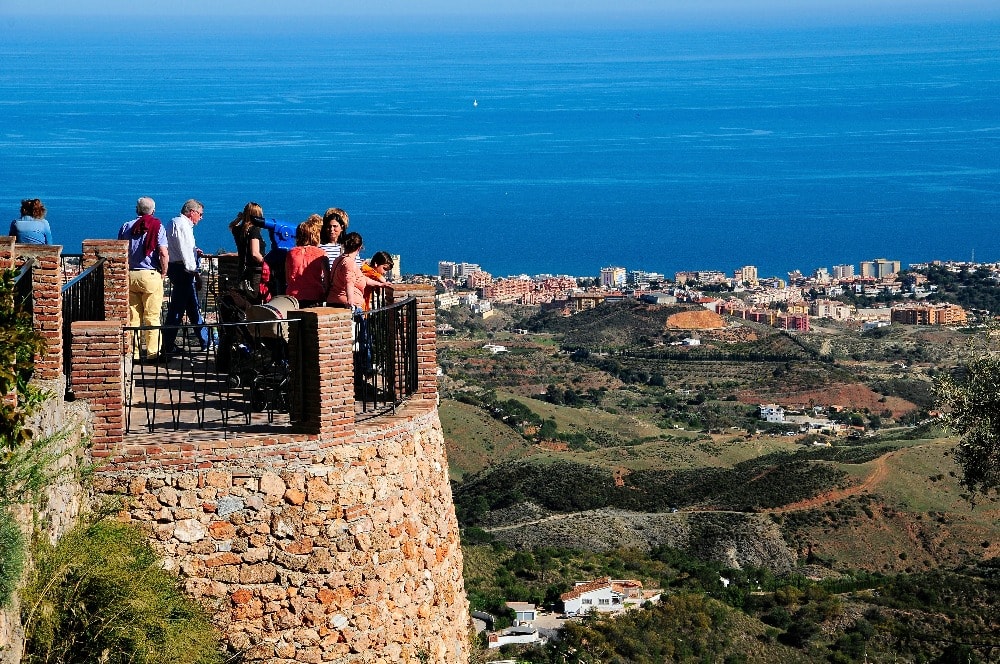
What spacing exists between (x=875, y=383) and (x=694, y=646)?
55.0 metres

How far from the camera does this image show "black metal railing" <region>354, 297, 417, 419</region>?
9.71 m

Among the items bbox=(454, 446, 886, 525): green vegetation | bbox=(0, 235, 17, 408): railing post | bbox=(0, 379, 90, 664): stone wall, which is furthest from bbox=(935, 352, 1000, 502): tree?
bbox=(454, 446, 886, 525): green vegetation

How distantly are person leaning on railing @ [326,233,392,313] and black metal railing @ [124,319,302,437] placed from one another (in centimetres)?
37

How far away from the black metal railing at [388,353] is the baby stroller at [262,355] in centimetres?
48

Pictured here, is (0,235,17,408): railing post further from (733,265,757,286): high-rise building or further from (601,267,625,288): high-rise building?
(733,265,757,286): high-rise building

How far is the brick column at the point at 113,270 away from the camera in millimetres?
11250

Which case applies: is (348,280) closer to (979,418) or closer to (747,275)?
(979,418)

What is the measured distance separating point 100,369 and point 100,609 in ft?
4.41

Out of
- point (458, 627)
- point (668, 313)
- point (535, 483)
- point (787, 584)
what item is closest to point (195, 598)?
point (458, 627)

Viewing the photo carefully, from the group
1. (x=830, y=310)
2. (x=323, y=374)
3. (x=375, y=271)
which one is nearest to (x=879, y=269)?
(x=830, y=310)

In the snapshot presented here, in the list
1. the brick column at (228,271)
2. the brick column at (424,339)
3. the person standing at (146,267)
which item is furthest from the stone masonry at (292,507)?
the brick column at (228,271)

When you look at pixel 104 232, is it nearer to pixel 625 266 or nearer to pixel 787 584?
pixel 625 266

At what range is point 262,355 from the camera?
9547 mm

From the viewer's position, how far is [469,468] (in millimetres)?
57094
